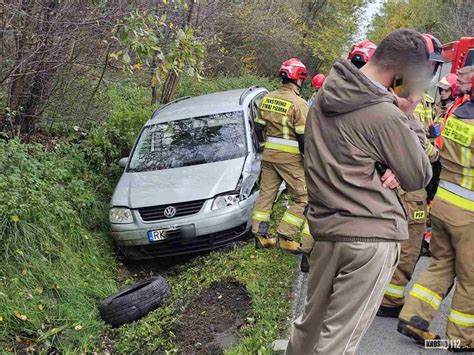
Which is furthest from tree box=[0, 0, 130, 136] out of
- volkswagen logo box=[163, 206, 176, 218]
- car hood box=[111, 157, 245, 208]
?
volkswagen logo box=[163, 206, 176, 218]

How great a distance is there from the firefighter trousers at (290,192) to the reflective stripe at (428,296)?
1.96 m

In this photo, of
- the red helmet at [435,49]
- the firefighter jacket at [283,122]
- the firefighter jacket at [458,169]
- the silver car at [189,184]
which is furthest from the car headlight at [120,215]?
the red helmet at [435,49]

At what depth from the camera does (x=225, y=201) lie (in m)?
5.71

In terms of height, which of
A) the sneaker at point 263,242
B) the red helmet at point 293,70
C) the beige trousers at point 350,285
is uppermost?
the red helmet at point 293,70

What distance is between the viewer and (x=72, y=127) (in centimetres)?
778

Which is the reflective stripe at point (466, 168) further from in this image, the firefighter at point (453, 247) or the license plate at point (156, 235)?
the license plate at point (156, 235)

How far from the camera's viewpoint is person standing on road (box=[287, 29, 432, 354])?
7.93 feet

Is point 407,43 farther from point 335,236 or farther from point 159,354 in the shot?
point 159,354

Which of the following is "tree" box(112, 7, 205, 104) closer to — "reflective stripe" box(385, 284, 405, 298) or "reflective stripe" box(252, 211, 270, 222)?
"reflective stripe" box(252, 211, 270, 222)

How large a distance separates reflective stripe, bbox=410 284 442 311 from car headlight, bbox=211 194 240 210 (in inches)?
98.3

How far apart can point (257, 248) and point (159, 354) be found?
212cm

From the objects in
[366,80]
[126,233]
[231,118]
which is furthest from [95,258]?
[366,80]

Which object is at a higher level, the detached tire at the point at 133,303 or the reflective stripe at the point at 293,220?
the reflective stripe at the point at 293,220

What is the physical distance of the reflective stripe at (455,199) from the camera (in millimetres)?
3566
